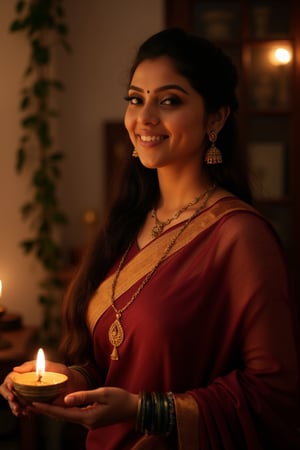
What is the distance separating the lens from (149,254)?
1481 millimetres

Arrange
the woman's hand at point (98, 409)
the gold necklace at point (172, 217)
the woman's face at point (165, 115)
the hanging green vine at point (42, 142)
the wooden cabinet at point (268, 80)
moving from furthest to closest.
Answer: the wooden cabinet at point (268, 80), the hanging green vine at point (42, 142), the gold necklace at point (172, 217), the woman's face at point (165, 115), the woman's hand at point (98, 409)

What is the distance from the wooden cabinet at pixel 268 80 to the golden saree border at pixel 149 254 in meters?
1.79

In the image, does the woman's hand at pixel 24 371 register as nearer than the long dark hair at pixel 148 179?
Yes

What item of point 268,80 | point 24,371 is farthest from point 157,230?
point 268,80

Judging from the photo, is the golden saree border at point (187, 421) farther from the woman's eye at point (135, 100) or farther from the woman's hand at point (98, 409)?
the woman's eye at point (135, 100)

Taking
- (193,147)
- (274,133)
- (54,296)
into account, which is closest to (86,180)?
(54,296)

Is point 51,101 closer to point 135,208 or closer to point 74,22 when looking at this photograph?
point 74,22

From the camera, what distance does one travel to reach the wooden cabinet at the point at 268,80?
3.24 meters

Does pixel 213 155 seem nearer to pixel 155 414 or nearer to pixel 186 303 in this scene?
pixel 186 303

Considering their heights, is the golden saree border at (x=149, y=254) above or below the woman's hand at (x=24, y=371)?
above

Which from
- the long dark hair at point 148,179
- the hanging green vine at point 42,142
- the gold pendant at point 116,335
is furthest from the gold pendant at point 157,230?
the hanging green vine at point 42,142

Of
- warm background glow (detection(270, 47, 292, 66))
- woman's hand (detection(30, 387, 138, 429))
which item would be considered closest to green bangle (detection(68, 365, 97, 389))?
woman's hand (detection(30, 387, 138, 429))

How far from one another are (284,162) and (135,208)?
1.83 m

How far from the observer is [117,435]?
1.42 m
